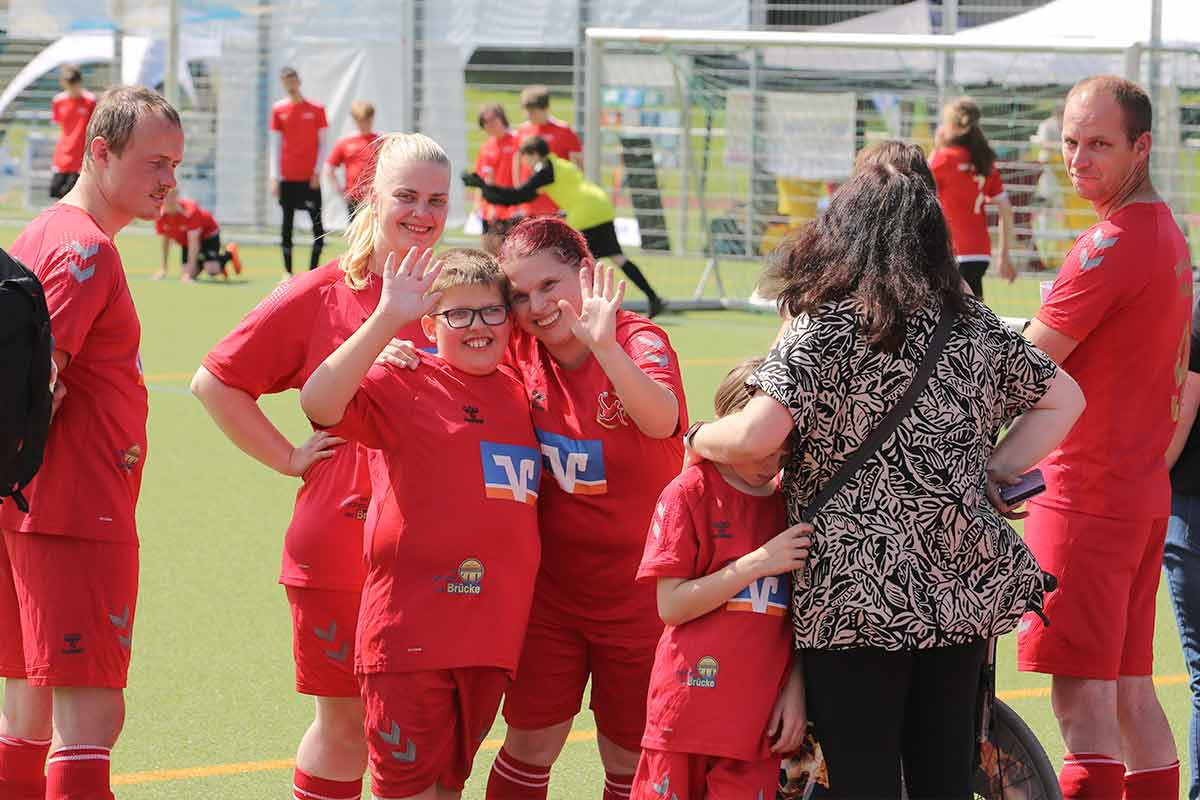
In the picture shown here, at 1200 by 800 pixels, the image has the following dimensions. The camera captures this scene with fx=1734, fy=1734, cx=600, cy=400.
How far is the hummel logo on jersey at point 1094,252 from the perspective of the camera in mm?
4230

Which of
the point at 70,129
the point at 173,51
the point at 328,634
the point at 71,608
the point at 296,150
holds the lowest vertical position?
the point at 328,634

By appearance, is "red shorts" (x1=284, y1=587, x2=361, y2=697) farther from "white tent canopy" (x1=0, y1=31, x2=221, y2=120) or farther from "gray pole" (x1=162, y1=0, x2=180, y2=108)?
"white tent canopy" (x1=0, y1=31, x2=221, y2=120)

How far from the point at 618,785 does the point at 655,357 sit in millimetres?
1044

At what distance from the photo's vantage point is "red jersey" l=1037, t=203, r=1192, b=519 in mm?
4227

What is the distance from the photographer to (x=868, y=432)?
335 centimetres

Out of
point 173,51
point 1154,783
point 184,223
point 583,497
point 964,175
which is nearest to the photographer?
point 583,497

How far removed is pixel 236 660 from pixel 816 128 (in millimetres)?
12803

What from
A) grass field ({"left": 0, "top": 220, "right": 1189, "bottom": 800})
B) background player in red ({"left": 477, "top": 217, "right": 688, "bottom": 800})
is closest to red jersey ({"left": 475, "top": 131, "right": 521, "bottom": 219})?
grass field ({"left": 0, "top": 220, "right": 1189, "bottom": 800})

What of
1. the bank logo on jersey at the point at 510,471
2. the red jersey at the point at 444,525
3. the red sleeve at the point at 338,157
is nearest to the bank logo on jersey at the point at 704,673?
the red jersey at the point at 444,525

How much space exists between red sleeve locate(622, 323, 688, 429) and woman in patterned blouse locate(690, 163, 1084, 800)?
1.23ft

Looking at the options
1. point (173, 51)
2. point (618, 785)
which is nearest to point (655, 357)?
point (618, 785)

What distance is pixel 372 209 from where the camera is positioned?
13.7 ft

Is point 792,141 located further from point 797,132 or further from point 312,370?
point 312,370

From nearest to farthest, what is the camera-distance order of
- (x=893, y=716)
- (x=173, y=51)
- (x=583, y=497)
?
1. (x=893, y=716)
2. (x=583, y=497)
3. (x=173, y=51)
